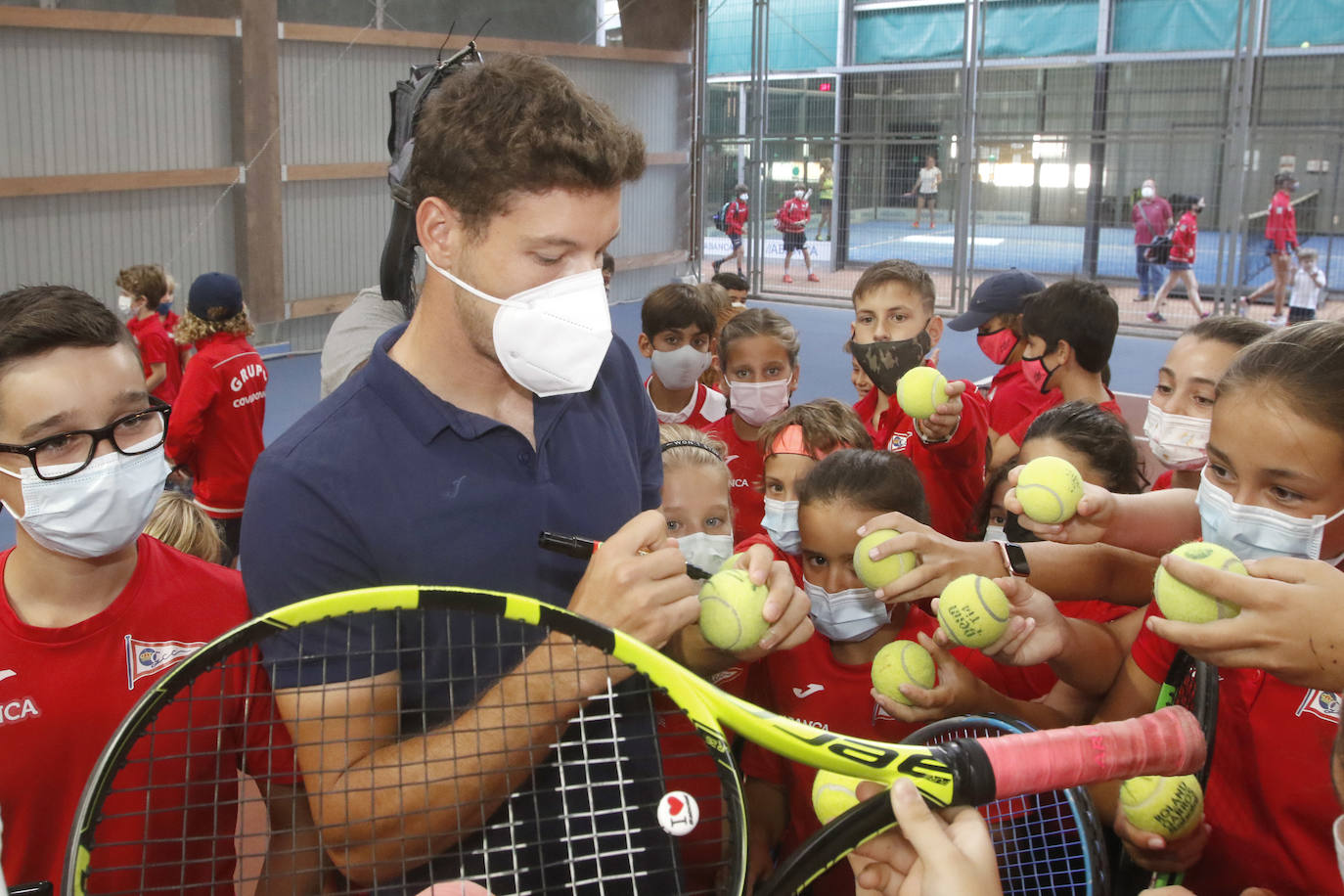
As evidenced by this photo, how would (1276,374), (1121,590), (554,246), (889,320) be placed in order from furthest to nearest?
1. (889,320)
2. (1121,590)
3. (1276,374)
4. (554,246)

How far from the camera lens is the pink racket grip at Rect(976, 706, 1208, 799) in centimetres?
147

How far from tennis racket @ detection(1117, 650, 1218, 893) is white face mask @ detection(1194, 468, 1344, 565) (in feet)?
0.77

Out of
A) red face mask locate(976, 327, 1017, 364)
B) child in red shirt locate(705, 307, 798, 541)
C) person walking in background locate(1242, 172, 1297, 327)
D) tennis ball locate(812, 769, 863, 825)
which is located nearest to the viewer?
tennis ball locate(812, 769, 863, 825)

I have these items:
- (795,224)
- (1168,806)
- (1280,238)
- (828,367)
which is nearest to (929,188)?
(795,224)

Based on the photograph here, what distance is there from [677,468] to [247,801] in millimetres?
1843

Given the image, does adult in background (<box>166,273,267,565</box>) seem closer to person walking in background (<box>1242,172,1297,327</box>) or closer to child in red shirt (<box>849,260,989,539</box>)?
child in red shirt (<box>849,260,989,539</box>)

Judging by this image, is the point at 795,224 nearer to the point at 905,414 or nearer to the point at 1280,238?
the point at 1280,238

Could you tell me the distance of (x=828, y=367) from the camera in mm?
12391

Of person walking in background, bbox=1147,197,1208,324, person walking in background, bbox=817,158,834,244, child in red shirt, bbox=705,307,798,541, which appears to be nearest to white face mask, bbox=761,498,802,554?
child in red shirt, bbox=705,307,798,541

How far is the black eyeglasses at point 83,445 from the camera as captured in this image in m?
1.99

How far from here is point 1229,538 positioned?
207cm

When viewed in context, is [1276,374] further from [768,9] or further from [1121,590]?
[768,9]

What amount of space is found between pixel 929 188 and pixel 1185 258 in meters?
3.25

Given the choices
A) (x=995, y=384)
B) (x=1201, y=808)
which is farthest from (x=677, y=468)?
(x=995, y=384)
